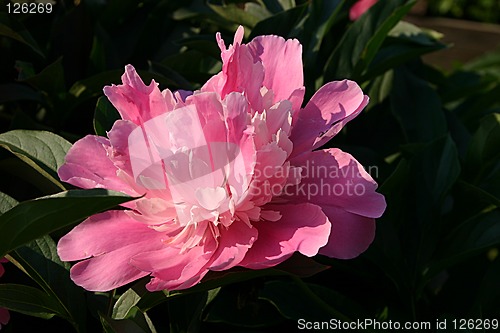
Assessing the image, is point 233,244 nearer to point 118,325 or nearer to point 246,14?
point 118,325

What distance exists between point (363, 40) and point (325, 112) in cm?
40

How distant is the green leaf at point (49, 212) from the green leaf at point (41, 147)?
0.48 ft

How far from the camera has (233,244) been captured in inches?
25.9

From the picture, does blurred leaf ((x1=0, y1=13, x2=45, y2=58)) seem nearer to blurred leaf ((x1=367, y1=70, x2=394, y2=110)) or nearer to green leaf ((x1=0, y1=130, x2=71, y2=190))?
green leaf ((x1=0, y1=130, x2=71, y2=190))

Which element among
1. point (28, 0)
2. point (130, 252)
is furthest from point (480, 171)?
point (28, 0)

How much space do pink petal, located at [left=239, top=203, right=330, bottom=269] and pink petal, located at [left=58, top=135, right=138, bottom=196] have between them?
140mm

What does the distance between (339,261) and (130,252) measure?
37cm

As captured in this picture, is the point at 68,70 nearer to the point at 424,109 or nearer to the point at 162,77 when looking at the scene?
the point at 162,77

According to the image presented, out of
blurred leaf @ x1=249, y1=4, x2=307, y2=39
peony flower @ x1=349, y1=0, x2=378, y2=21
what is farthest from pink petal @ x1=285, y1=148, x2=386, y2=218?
peony flower @ x1=349, y1=0, x2=378, y2=21

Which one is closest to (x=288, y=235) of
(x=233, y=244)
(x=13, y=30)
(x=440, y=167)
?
(x=233, y=244)

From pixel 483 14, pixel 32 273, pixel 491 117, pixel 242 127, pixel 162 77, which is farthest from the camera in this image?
pixel 483 14

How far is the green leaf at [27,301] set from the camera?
723mm

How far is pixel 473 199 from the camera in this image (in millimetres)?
1013

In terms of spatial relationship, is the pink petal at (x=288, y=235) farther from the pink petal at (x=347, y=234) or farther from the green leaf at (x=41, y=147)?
the green leaf at (x=41, y=147)
